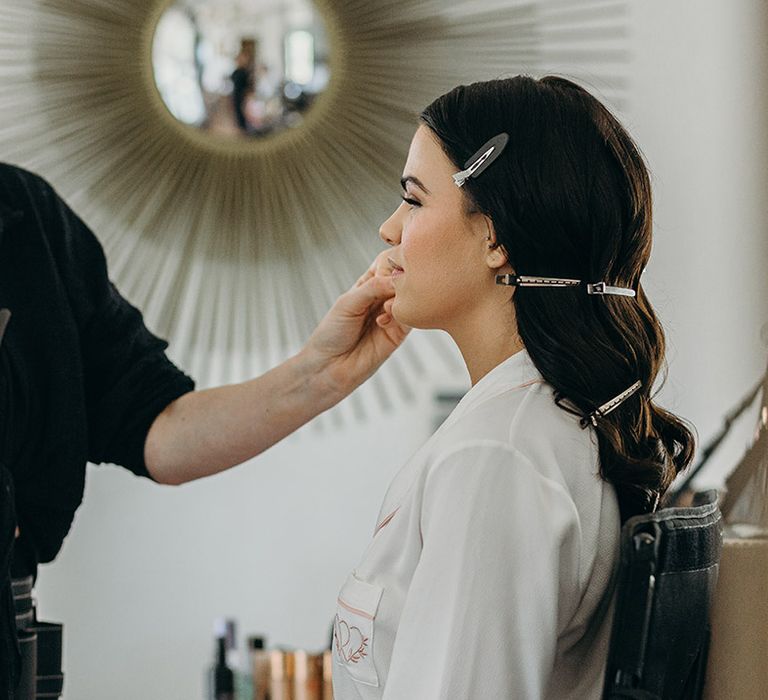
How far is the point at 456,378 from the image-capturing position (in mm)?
2123

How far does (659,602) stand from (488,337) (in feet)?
0.91

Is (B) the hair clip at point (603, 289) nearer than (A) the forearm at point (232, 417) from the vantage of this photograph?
Yes

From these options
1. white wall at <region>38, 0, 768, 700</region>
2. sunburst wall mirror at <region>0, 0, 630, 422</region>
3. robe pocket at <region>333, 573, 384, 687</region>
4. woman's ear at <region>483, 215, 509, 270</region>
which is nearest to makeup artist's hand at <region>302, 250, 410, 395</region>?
woman's ear at <region>483, 215, 509, 270</region>

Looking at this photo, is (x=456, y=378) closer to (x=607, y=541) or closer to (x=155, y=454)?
(x=155, y=454)

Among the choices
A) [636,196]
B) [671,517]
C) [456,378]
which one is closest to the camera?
[671,517]

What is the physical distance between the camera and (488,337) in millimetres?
944

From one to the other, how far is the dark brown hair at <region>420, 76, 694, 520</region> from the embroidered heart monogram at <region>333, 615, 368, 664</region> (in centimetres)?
21

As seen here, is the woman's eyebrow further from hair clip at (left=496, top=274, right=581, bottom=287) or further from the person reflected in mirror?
the person reflected in mirror

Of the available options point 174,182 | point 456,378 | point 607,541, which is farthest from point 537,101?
point 456,378

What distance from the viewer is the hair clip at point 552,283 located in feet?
2.90

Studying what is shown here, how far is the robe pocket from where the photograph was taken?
2.73 ft

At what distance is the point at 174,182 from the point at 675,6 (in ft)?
2.79

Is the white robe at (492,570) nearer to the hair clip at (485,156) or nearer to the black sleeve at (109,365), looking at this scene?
the hair clip at (485,156)

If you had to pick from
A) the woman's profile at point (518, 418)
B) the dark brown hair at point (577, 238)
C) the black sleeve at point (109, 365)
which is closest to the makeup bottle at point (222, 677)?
the black sleeve at point (109, 365)
